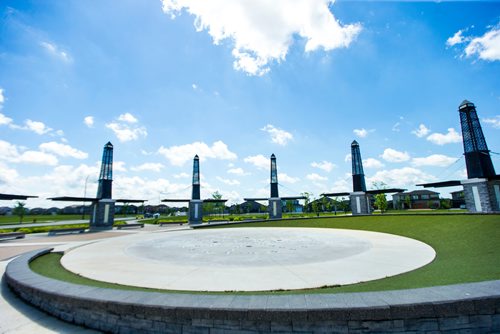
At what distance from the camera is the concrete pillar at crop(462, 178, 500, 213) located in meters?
22.7

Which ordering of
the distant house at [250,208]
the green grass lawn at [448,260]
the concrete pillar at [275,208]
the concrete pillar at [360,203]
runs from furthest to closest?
1. the distant house at [250,208]
2. the concrete pillar at [275,208]
3. the concrete pillar at [360,203]
4. the green grass lawn at [448,260]

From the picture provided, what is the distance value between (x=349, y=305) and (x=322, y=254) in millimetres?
6950

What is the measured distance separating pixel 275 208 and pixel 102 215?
2681 centimetres

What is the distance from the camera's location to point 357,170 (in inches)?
1564

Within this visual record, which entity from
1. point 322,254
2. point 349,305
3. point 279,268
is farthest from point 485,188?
point 349,305

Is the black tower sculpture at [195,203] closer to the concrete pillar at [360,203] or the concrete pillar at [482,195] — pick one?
the concrete pillar at [360,203]

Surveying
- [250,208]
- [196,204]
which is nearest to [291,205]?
[196,204]

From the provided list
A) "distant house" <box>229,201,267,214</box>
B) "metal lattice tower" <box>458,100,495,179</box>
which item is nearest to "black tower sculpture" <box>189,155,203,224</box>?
"metal lattice tower" <box>458,100,495,179</box>

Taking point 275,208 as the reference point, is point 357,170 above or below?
above

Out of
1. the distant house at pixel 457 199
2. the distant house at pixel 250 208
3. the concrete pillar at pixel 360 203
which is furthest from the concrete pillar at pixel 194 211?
the distant house at pixel 457 199

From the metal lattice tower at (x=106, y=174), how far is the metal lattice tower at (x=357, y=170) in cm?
3754

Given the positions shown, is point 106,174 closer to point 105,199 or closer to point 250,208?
point 105,199

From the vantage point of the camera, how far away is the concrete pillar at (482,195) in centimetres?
2272

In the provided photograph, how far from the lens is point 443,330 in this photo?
12.5ft
